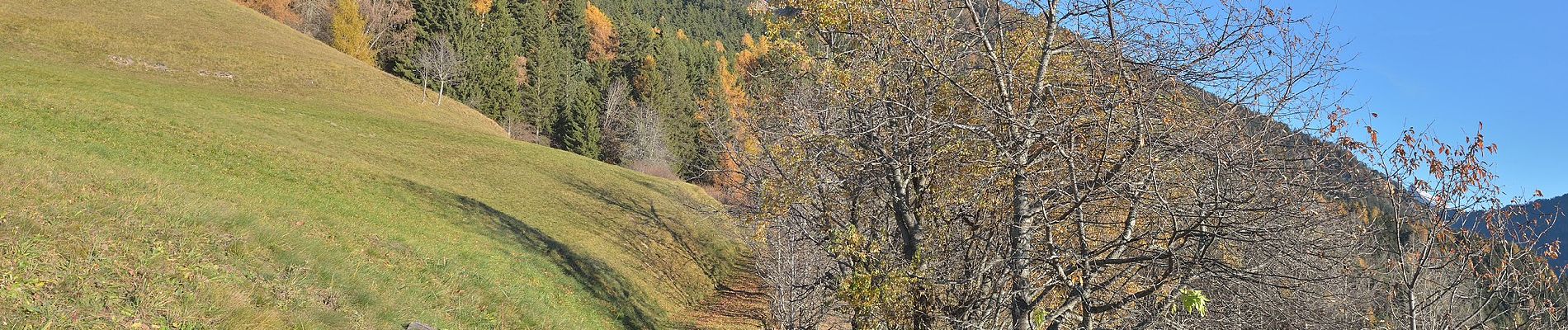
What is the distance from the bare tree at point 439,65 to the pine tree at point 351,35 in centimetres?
555

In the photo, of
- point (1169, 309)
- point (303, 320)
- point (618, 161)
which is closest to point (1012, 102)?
point (1169, 309)

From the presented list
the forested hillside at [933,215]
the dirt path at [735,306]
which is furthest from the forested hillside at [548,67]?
the forested hillside at [933,215]

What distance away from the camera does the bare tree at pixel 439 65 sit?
47844 millimetres

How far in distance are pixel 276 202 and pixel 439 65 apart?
39.8 meters

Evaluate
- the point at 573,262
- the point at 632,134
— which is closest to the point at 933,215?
the point at 573,262

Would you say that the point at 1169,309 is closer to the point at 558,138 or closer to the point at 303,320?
the point at 303,320

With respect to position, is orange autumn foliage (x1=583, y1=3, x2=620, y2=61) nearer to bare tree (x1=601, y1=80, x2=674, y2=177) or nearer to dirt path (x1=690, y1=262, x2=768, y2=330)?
bare tree (x1=601, y1=80, x2=674, y2=177)

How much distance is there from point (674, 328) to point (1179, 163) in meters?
15.6

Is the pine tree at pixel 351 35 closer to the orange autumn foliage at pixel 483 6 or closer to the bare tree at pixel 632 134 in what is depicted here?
the orange autumn foliage at pixel 483 6

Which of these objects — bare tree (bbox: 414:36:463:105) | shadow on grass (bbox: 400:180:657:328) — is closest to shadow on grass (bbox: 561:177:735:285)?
shadow on grass (bbox: 400:180:657:328)

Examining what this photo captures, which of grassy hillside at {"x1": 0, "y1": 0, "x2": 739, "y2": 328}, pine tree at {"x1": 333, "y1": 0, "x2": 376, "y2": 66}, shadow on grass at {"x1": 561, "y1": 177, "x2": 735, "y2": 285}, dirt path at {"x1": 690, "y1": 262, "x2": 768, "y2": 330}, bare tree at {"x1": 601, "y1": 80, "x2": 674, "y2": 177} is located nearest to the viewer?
grassy hillside at {"x1": 0, "y1": 0, "x2": 739, "y2": 328}

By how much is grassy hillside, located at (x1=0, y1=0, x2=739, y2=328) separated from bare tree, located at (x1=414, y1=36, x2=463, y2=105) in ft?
9.93

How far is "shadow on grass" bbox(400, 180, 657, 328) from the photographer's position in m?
17.6

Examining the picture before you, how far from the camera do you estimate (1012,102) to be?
5.46 m
